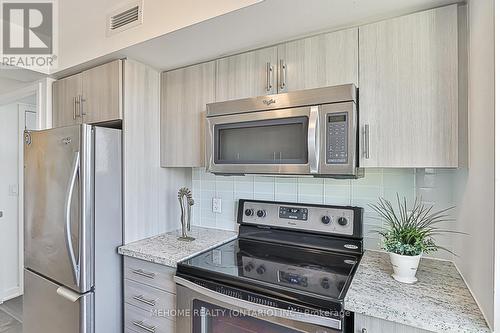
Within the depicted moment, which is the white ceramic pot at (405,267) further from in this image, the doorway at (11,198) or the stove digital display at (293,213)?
the doorway at (11,198)

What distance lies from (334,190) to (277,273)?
0.65m

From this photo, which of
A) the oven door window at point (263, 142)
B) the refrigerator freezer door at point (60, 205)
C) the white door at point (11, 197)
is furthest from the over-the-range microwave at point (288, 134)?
the white door at point (11, 197)

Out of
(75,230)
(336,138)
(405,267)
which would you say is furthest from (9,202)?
(405,267)

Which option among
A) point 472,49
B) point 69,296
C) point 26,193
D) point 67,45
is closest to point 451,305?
point 472,49

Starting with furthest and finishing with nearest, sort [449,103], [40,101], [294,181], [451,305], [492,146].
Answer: [40,101] → [294,181] → [449,103] → [451,305] → [492,146]

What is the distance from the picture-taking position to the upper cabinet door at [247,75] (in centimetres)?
163

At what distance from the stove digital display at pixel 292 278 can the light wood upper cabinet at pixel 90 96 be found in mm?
1401

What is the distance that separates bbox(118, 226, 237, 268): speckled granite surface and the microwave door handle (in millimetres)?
845

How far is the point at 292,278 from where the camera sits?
1.32 meters

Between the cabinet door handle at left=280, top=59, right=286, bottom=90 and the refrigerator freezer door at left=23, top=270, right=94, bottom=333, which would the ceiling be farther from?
the refrigerator freezer door at left=23, top=270, right=94, bottom=333

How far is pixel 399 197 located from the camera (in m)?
1.57

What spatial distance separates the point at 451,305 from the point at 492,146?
23.3 inches

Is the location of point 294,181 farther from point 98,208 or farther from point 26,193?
point 26,193

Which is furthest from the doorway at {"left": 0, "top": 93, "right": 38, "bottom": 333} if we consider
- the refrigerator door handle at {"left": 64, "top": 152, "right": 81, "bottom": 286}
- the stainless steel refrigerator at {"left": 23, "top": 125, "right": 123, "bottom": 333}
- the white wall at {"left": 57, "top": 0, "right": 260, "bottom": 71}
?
the refrigerator door handle at {"left": 64, "top": 152, "right": 81, "bottom": 286}
